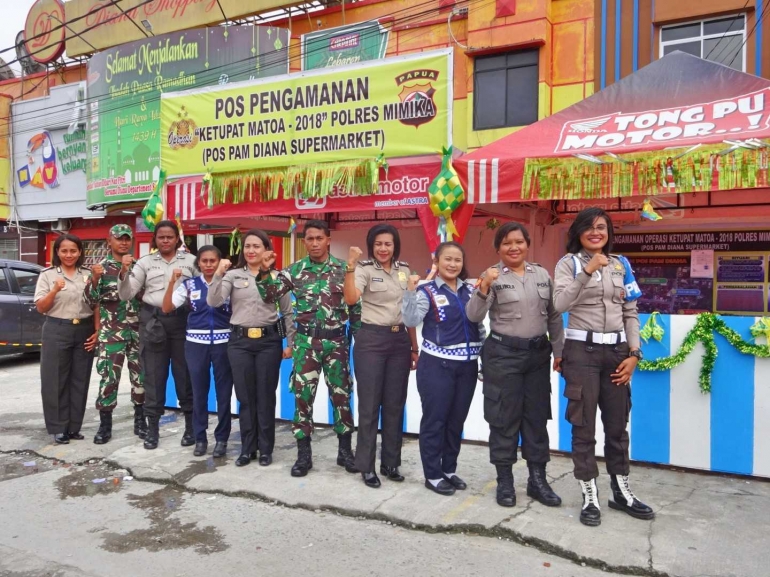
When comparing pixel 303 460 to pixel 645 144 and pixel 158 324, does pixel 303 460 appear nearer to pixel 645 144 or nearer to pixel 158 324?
pixel 158 324

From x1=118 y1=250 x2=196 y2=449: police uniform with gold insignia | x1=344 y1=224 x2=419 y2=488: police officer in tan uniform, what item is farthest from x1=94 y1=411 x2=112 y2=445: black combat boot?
x1=344 y1=224 x2=419 y2=488: police officer in tan uniform

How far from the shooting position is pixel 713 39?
35.7ft

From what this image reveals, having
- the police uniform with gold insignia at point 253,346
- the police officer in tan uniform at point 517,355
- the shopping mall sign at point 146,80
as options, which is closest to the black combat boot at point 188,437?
the police uniform with gold insignia at point 253,346

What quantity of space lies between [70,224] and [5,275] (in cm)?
952

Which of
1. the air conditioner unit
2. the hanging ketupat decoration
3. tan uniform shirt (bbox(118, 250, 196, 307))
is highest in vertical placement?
the air conditioner unit

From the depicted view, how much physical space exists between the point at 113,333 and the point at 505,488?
11.6 ft

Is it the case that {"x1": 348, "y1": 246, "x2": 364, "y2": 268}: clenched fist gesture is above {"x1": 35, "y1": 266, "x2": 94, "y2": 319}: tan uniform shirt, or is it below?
above

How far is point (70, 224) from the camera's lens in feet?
62.4

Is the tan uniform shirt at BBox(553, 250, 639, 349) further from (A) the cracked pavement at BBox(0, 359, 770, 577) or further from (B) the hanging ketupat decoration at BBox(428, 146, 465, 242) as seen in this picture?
(B) the hanging ketupat decoration at BBox(428, 146, 465, 242)

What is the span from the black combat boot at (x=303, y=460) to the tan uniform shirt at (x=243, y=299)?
810mm

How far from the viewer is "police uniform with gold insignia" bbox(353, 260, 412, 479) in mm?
4199

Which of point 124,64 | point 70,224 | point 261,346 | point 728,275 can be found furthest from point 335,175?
point 70,224

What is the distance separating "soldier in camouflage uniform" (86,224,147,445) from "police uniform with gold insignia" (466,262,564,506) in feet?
10.4

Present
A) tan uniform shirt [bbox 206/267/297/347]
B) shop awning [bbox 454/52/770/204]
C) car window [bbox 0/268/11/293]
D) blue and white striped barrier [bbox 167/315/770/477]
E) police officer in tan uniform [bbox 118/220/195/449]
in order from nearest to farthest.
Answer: blue and white striped barrier [bbox 167/315/770/477], tan uniform shirt [bbox 206/267/297/347], shop awning [bbox 454/52/770/204], police officer in tan uniform [bbox 118/220/195/449], car window [bbox 0/268/11/293]
